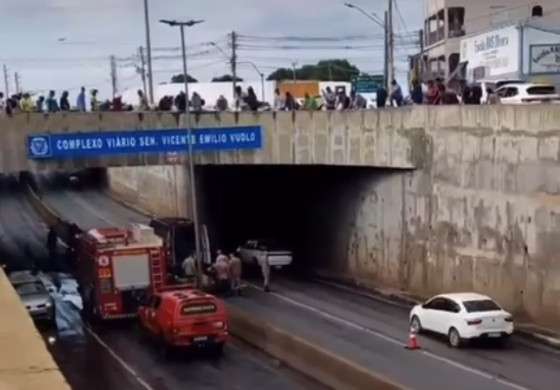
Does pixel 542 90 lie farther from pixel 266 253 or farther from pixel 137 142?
pixel 137 142

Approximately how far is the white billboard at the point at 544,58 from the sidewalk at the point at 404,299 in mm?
11480

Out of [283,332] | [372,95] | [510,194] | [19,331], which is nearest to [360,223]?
[510,194]

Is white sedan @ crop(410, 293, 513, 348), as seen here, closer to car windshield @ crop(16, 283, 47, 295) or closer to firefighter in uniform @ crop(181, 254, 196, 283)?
car windshield @ crop(16, 283, 47, 295)

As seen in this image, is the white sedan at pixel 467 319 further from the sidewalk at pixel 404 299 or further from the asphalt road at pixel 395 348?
the sidewalk at pixel 404 299

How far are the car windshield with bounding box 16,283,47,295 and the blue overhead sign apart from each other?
8871 mm

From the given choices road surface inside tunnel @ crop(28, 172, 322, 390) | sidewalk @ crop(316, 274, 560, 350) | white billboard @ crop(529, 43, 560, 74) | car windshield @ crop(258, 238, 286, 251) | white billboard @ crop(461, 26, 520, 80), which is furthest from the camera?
car windshield @ crop(258, 238, 286, 251)

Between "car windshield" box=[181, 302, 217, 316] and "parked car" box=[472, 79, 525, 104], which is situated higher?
"parked car" box=[472, 79, 525, 104]

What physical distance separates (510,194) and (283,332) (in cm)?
1017

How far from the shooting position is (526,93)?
42.2 meters

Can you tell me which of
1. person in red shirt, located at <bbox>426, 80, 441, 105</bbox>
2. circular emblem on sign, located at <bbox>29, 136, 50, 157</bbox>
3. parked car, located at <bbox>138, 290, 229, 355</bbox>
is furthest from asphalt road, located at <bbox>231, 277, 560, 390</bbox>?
circular emblem on sign, located at <bbox>29, 136, 50, 157</bbox>

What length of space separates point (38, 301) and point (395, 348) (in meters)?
12.0

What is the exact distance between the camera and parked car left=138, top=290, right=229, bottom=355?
31.2 meters

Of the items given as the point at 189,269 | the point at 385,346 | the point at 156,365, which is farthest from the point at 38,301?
the point at 385,346

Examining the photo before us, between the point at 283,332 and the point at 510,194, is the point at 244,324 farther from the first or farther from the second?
the point at 510,194
